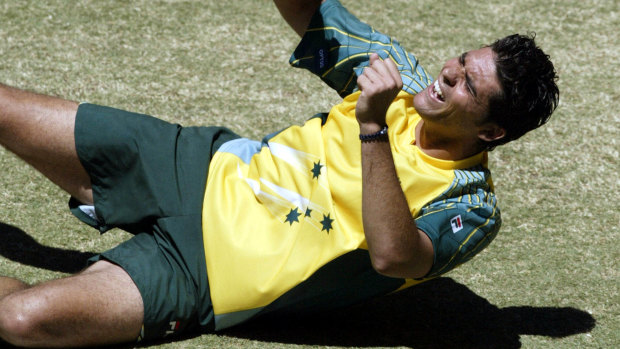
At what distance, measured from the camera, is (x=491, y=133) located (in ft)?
9.16

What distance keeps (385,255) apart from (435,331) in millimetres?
716

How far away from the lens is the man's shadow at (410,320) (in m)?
2.91

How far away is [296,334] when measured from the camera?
2906 mm

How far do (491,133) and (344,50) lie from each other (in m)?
0.64

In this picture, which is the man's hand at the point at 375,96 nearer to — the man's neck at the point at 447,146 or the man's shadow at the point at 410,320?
the man's neck at the point at 447,146

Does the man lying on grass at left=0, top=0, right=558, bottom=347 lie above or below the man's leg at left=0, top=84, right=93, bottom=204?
below

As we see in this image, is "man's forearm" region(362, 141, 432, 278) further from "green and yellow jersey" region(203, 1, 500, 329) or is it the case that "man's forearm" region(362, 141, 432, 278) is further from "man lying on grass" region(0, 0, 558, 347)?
"green and yellow jersey" region(203, 1, 500, 329)

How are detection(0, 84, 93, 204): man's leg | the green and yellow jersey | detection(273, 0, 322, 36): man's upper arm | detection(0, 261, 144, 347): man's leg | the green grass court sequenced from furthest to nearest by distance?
detection(273, 0, 322, 36): man's upper arm < the green grass court < detection(0, 84, 93, 204): man's leg < the green and yellow jersey < detection(0, 261, 144, 347): man's leg

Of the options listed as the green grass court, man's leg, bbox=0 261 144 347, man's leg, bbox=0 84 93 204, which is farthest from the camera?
the green grass court

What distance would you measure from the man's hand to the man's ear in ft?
1.57

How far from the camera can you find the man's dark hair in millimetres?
2709

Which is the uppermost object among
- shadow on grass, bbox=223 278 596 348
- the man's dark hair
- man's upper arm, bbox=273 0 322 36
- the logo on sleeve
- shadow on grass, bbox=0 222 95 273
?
man's upper arm, bbox=273 0 322 36

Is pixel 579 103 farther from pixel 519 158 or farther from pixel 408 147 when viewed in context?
pixel 408 147

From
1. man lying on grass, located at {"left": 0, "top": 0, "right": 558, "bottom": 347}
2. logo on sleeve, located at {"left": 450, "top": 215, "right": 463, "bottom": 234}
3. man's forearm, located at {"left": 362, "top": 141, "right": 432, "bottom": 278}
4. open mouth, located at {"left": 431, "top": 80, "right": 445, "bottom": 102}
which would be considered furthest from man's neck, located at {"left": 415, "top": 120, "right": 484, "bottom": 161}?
man's forearm, located at {"left": 362, "top": 141, "right": 432, "bottom": 278}
